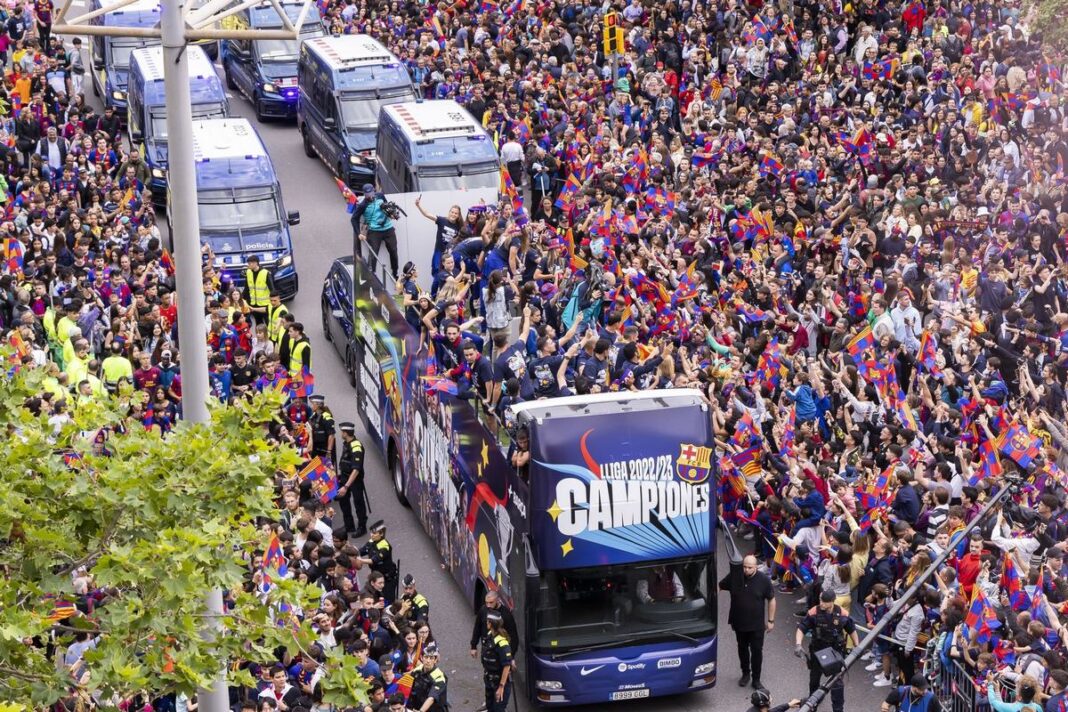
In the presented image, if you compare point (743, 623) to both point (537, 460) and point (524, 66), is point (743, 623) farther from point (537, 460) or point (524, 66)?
point (524, 66)

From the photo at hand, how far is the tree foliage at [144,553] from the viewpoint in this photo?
9984mm

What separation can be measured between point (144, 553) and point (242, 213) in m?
19.6

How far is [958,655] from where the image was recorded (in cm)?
1614

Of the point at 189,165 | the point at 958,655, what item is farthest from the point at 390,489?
the point at 189,165

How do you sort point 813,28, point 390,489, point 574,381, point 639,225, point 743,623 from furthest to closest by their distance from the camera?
1. point 813,28
2. point 639,225
3. point 390,489
4. point 574,381
5. point 743,623

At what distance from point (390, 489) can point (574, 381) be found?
4934 millimetres

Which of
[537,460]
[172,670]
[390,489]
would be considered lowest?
[390,489]

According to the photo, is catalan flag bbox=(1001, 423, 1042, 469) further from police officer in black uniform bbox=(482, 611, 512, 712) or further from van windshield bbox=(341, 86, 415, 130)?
van windshield bbox=(341, 86, 415, 130)

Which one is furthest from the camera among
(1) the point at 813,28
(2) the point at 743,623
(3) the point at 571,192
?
(1) the point at 813,28

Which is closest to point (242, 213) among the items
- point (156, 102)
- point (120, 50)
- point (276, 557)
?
point (156, 102)

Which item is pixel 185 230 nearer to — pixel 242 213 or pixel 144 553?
pixel 144 553

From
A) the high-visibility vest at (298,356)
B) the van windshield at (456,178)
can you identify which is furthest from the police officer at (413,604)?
the van windshield at (456,178)

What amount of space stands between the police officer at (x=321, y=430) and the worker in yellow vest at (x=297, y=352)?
1018 mm

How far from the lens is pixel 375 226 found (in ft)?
79.6
